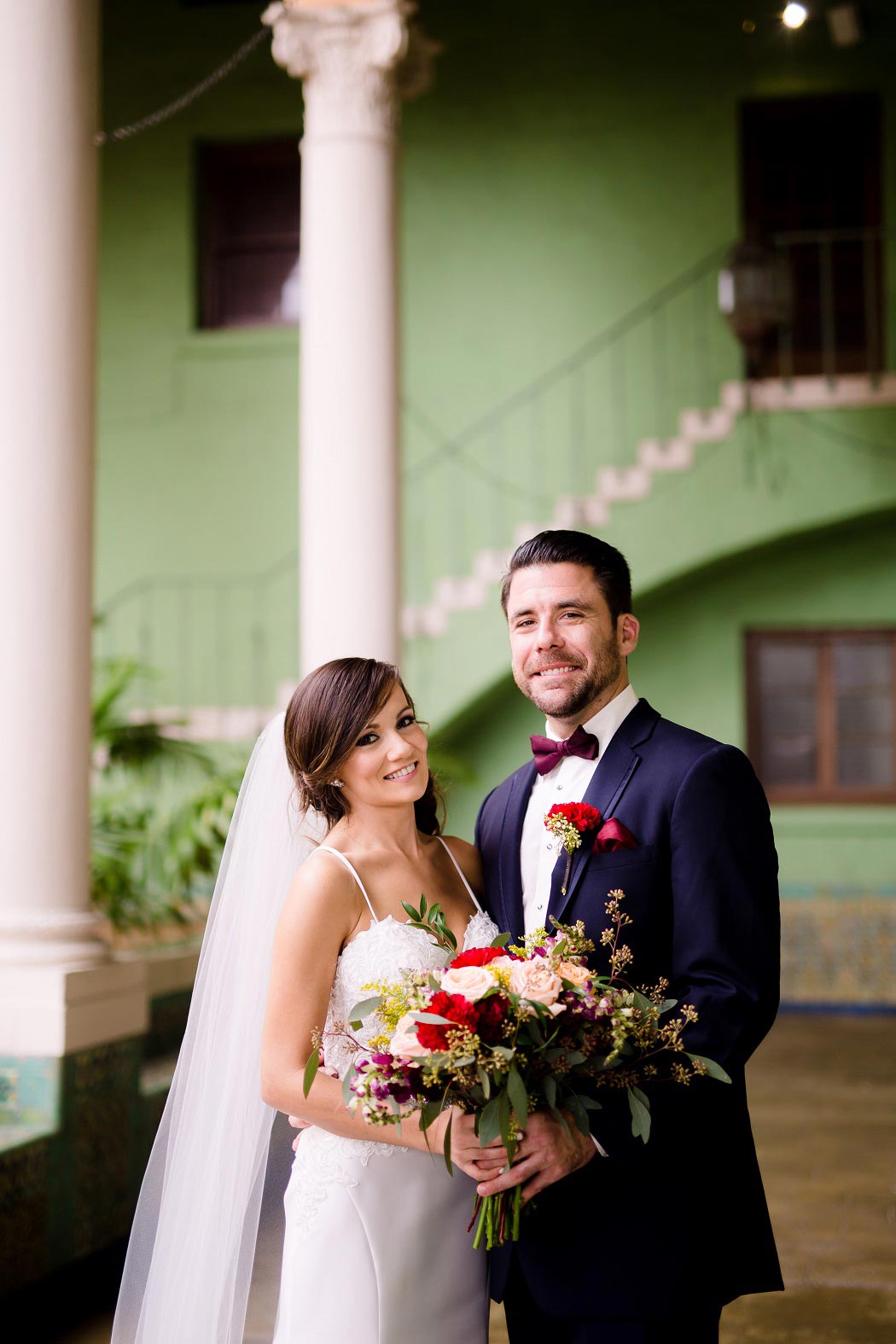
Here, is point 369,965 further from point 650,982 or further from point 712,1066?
point 712,1066

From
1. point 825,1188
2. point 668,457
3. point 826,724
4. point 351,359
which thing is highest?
point 668,457

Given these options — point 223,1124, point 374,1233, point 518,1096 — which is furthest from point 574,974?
point 223,1124

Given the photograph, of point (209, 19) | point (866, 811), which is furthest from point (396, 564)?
point (209, 19)

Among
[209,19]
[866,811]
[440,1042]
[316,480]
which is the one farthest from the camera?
[209,19]

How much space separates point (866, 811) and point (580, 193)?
17.1 feet

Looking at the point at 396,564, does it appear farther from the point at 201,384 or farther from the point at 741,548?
the point at 201,384

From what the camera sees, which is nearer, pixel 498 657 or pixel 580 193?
pixel 498 657

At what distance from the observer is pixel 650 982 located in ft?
7.74

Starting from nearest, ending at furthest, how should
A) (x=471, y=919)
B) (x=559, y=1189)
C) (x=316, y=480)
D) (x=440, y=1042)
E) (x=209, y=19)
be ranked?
(x=440, y=1042) < (x=559, y=1189) < (x=471, y=919) < (x=316, y=480) < (x=209, y=19)

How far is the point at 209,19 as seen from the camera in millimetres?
11156

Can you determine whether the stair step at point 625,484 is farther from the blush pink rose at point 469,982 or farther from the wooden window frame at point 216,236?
the blush pink rose at point 469,982

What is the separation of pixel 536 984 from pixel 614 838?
402 millimetres

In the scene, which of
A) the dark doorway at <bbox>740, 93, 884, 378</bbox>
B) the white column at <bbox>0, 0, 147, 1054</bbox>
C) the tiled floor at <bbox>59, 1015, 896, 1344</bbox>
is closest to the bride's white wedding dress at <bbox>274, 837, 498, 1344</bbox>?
the tiled floor at <bbox>59, 1015, 896, 1344</bbox>

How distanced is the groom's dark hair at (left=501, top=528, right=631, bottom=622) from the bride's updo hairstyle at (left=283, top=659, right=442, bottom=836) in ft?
0.96
